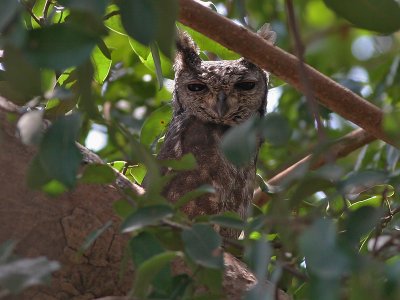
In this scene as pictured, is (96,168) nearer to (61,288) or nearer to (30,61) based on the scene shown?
(30,61)

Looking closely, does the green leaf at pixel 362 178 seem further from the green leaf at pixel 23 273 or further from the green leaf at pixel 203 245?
the green leaf at pixel 23 273

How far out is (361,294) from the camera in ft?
4.56

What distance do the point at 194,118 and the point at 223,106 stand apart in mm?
175

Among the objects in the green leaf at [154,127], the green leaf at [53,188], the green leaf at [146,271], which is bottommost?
the green leaf at [154,127]

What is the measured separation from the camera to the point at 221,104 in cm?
430

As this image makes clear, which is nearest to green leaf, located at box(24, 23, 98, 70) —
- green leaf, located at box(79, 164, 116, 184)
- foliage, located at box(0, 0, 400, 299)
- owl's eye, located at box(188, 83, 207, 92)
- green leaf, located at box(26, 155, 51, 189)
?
foliage, located at box(0, 0, 400, 299)

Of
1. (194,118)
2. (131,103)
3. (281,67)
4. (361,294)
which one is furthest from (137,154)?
(131,103)

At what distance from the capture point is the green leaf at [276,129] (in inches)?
58.9

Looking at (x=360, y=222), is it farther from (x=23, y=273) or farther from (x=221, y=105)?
(x=221, y=105)

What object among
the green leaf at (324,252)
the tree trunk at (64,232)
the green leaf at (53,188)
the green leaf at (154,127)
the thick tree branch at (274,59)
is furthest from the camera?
the green leaf at (154,127)

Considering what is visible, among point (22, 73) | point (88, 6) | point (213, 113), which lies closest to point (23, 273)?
point (22, 73)

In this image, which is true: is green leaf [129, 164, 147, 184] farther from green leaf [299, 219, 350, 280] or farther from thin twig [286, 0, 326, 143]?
green leaf [299, 219, 350, 280]

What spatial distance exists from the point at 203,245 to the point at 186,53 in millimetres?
2862

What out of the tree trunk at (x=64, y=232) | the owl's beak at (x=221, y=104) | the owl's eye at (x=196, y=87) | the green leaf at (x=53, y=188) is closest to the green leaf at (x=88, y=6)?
the green leaf at (x=53, y=188)
